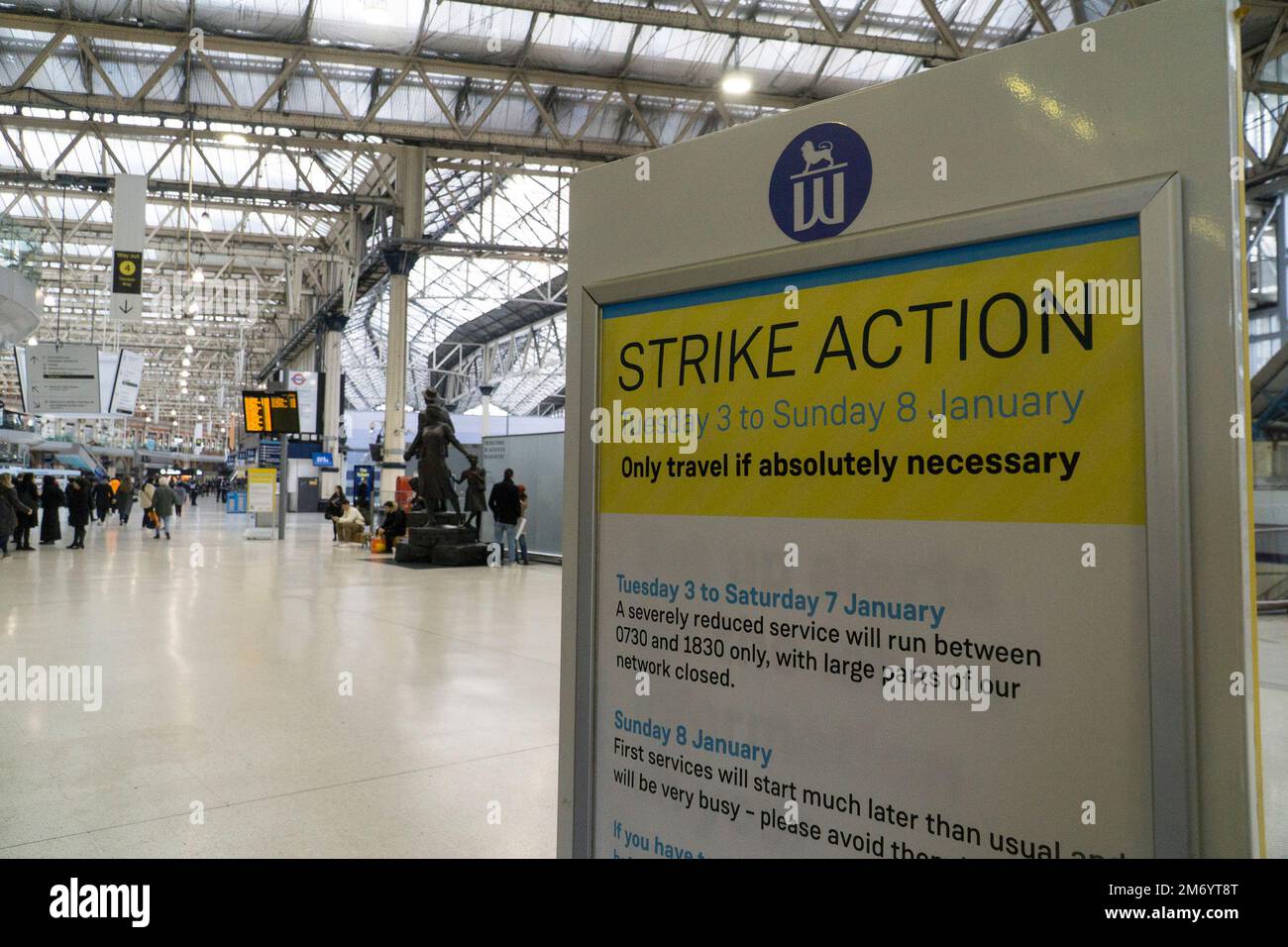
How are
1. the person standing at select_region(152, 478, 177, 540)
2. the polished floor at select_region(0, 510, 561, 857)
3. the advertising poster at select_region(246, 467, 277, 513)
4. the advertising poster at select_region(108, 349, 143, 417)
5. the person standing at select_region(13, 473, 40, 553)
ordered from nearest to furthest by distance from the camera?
the polished floor at select_region(0, 510, 561, 857), the person standing at select_region(13, 473, 40, 553), the person standing at select_region(152, 478, 177, 540), the advertising poster at select_region(246, 467, 277, 513), the advertising poster at select_region(108, 349, 143, 417)

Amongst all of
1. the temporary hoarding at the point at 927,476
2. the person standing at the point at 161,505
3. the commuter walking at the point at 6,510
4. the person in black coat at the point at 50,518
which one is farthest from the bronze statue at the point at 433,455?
the temporary hoarding at the point at 927,476

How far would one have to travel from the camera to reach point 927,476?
129 cm

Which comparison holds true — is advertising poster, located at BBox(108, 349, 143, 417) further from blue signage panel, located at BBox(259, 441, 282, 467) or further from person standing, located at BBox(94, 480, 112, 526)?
blue signage panel, located at BBox(259, 441, 282, 467)

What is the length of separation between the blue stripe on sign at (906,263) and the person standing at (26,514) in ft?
74.0

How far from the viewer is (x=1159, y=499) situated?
107 cm

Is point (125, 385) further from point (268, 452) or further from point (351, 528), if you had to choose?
point (351, 528)

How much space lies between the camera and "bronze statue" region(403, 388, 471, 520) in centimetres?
1777

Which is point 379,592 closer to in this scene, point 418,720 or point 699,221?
point 418,720

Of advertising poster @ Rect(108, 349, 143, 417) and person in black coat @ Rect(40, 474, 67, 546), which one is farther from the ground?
advertising poster @ Rect(108, 349, 143, 417)

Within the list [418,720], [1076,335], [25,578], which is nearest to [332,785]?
[418,720]

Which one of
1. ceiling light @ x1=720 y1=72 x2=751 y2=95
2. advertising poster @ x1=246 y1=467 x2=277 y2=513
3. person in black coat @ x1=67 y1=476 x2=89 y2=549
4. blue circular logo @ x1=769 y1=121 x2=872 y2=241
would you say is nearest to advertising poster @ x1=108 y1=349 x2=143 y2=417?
advertising poster @ x1=246 y1=467 x2=277 y2=513

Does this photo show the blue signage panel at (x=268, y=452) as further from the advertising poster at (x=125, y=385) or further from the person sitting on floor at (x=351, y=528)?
the person sitting on floor at (x=351, y=528)

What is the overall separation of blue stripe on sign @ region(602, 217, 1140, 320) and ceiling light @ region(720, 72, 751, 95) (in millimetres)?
16963

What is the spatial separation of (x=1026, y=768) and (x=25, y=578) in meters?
16.4
